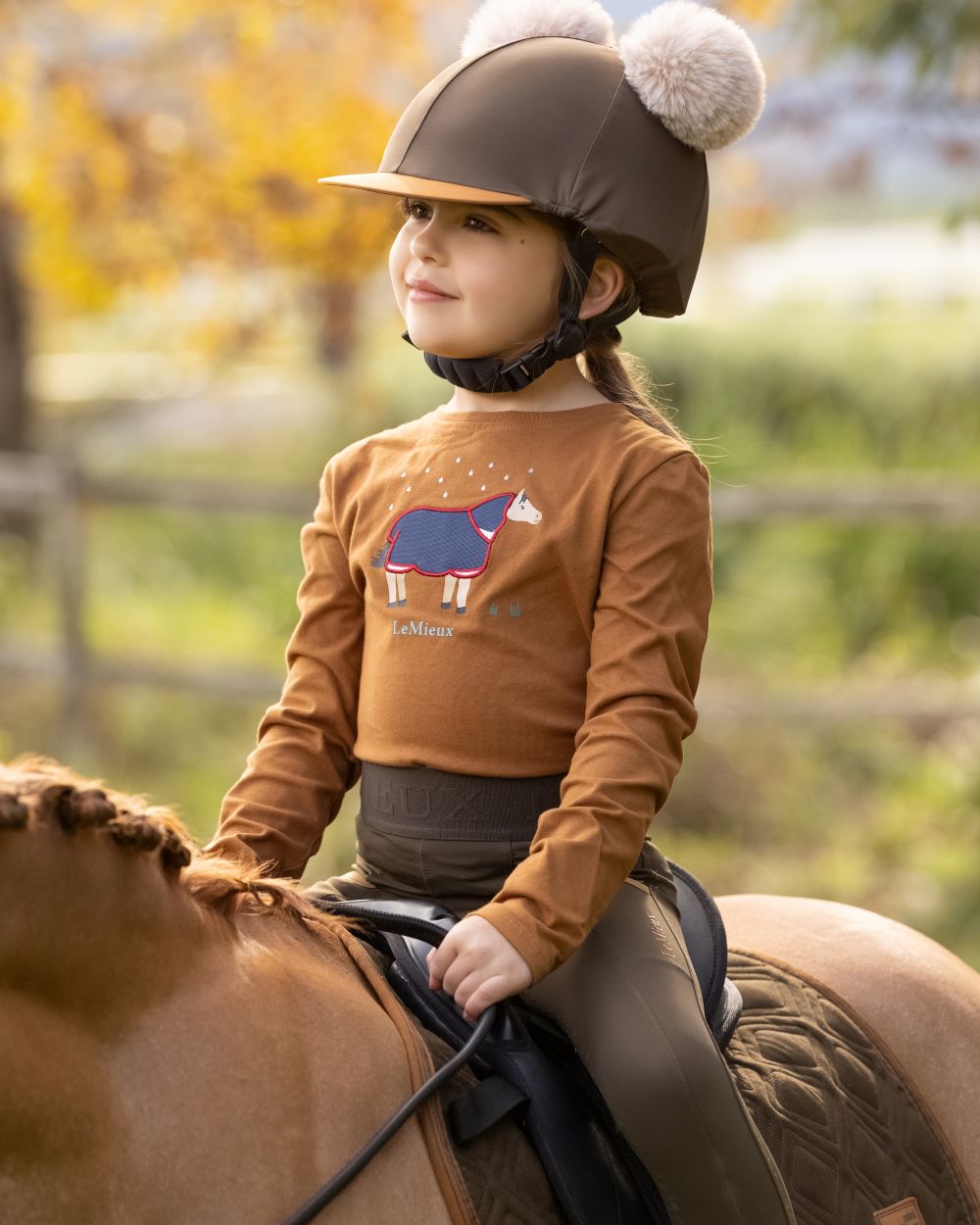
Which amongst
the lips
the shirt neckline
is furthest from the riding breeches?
the lips

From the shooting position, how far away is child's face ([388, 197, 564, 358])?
187cm

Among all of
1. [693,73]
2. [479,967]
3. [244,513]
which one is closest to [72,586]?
[244,513]

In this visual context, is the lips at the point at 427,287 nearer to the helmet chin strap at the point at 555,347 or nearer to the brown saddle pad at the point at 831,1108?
the helmet chin strap at the point at 555,347

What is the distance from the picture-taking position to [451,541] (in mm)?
1873

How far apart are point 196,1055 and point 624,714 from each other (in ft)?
2.08

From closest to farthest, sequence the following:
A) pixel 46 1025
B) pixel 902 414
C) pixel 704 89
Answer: pixel 46 1025
pixel 704 89
pixel 902 414

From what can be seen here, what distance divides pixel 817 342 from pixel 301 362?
12.2 feet

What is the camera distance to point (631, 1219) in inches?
65.6

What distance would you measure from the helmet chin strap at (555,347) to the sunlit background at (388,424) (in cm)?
275

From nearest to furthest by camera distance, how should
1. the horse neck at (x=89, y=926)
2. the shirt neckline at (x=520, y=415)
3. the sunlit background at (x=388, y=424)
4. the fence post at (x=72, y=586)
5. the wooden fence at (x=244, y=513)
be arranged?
the horse neck at (x=89, y=926) < the shirt neckline at (x=520, y=415) < the sunlit background at (x=388, y=424) < the wooden fence at (x=244, y=513) < the fence post at (x=72, y=586)

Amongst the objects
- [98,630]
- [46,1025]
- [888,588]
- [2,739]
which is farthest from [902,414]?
[46,1025]

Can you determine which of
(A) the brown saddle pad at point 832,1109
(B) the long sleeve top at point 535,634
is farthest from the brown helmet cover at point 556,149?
(A) the brown saddle pad at point 832,1109

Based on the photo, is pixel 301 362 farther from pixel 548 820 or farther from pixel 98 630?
pixel 548 820

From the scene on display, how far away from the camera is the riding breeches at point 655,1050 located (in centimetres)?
163
